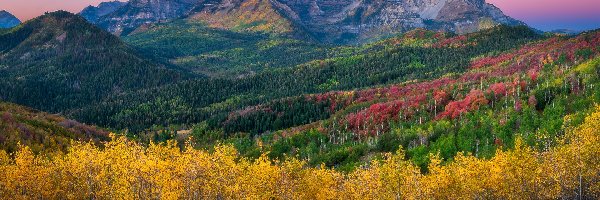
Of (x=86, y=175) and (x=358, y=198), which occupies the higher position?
(x=86, y=175)

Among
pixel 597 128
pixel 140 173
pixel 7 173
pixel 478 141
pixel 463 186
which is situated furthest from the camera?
pixel 478 141

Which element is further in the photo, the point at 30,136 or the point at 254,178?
the point at 30,136

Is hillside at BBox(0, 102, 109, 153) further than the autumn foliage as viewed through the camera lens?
Yes

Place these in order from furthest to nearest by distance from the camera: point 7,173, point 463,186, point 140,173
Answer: point 463,186 < point 7,173 < point 140,173

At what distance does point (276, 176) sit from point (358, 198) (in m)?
14.1

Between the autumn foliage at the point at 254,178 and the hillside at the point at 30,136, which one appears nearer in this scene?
the autumn foliage at the point at 254,178

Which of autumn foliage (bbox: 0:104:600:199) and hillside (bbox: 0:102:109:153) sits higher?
autumn foliage (bbox: 0:104:600:199)

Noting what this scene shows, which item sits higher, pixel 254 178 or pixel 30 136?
pixel 254 178

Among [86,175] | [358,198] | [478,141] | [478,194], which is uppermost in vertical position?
[86,175]

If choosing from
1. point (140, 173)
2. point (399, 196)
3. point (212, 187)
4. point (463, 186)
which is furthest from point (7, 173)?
point (463, 186)

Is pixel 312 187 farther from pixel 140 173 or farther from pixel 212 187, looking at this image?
pixel 140 173

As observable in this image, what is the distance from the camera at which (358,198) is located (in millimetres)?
81125

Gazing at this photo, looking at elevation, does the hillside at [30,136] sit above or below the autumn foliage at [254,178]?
below

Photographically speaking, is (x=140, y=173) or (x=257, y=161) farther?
(x=257, y=161)
